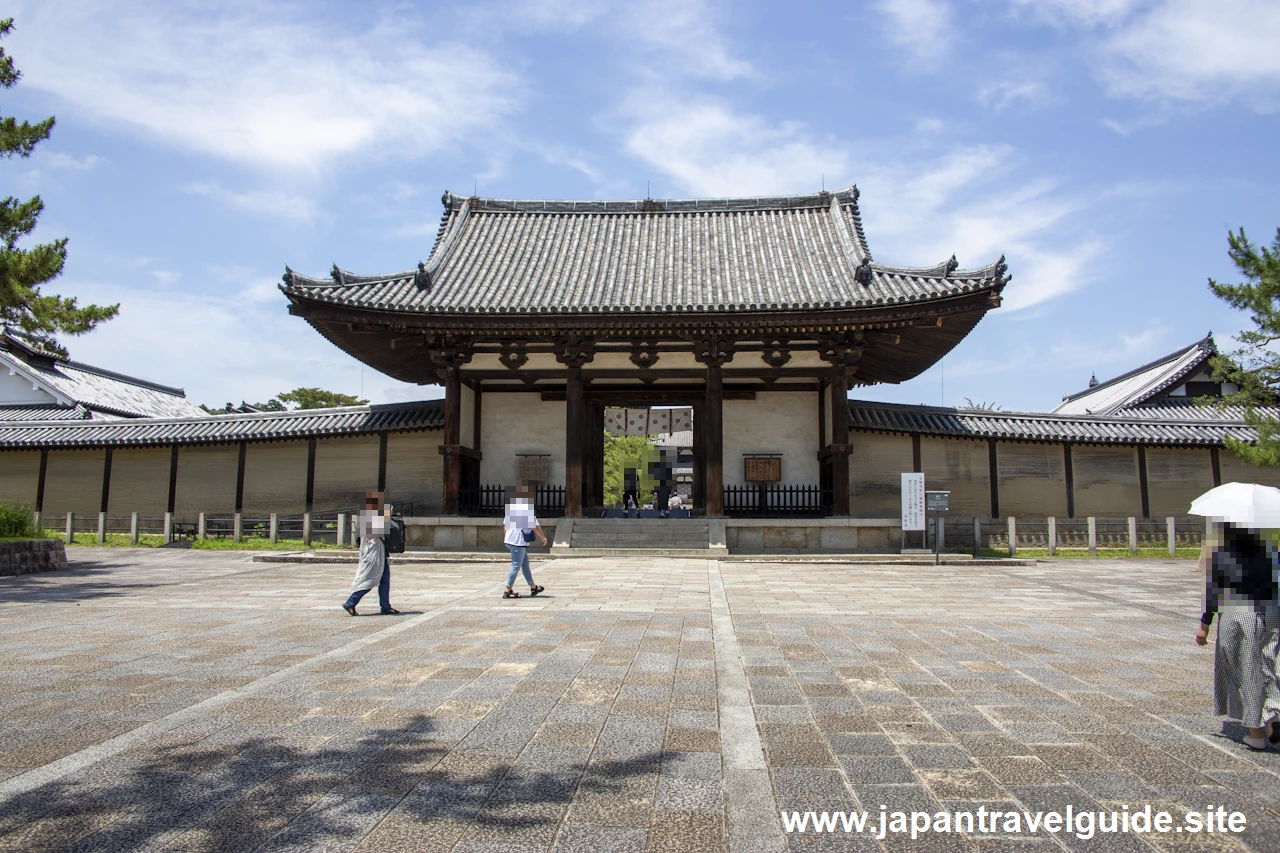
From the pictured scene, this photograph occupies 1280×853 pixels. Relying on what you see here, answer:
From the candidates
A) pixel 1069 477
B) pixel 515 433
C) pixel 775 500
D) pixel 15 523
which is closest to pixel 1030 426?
pixel 1069 477

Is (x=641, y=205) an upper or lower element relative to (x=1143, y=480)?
upper

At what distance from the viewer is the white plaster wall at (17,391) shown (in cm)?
2858

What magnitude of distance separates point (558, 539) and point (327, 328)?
6.94 m

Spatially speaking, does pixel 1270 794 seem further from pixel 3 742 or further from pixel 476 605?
pixel 476 605

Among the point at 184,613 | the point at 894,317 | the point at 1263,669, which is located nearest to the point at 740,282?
the point at 894,317

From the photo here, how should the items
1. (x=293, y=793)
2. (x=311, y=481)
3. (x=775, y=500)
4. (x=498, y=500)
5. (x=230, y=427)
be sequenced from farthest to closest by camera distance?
(x=230, y=427) → (x=311, y=481) → (x=498, y=500) → (x=775, y=500) → (x=293, y=793)

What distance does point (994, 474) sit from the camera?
19016mm

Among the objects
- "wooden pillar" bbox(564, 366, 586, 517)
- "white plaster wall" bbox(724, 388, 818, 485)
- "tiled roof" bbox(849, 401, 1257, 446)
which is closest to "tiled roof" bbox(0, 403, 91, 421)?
"wooden pillar" bbox(564, 366, 586, 517)

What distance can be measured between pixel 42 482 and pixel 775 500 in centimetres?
2035

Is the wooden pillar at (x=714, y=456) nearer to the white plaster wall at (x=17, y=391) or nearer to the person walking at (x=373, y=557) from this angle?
the person walking at (x=373, y=557)

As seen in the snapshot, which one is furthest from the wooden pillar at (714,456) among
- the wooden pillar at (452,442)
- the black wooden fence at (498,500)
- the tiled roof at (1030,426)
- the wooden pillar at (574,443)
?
the wooden pillar at (452,442)

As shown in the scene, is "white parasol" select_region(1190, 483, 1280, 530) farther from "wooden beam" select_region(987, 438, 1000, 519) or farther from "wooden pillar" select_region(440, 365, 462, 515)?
"wooden beam" select_region(987, 438, 1000, 519)

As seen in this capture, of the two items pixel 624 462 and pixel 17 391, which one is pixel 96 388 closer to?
pixel 17 391

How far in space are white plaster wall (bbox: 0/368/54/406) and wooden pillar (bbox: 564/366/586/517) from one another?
78.1 feet
